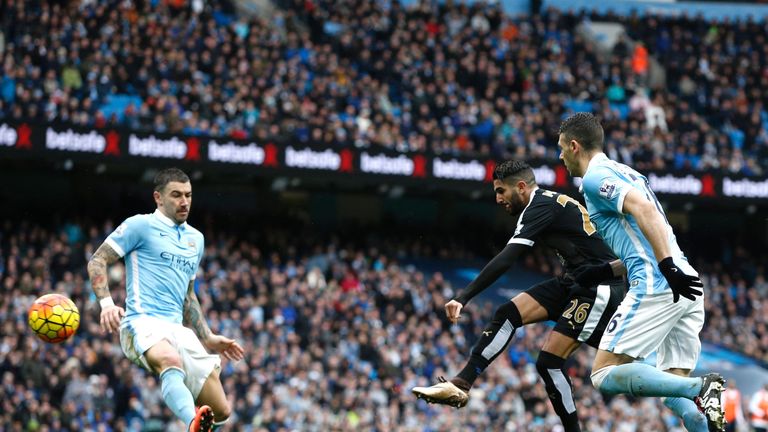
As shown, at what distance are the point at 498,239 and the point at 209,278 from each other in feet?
34.3

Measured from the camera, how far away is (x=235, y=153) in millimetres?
26219

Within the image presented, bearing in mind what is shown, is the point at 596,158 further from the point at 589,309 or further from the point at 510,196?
the point at 589,309

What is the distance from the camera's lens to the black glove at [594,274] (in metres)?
9.01

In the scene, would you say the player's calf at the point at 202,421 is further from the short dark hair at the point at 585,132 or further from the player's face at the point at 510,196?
the short dark hair at the point at 585,132

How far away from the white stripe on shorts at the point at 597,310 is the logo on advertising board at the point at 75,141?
17634mm

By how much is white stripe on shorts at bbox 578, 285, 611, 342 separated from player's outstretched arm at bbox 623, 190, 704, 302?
4.92ft

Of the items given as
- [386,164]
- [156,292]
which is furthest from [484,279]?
[386,164]

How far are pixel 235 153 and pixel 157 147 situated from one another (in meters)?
1.79

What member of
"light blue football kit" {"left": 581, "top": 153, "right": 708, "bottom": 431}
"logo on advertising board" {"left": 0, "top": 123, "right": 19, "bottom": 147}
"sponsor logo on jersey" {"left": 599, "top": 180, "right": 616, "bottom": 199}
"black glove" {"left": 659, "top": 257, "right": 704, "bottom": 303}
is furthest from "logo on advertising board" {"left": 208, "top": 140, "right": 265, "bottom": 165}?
"black glove" {"left": 659, "top": 257, "right": 704, "bottom": 303}

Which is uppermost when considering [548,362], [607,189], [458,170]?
[458,170]

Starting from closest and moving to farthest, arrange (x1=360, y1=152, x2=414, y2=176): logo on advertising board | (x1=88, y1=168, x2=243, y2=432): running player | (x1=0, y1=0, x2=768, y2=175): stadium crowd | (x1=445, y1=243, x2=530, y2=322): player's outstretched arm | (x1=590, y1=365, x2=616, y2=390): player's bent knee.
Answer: (x1=590, y1=365, x2=616, y2=390): player's bent knee → (x1=445, y1=243, x2=530, y2=322): player's outstretched arm → (x1=88, y1=168, x2=243, y2=432): running player → (x1=0, y1=0, x2=768, y2=175): stadium crowd → (x1=360, y1=152, x2=414, y2=176): logo on advertising board

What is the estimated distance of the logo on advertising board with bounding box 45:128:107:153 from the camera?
80.7 ft

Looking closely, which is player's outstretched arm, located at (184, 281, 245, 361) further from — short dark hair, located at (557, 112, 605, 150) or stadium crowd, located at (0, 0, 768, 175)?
stadium crowd, located at (0, 0, 768, 175)

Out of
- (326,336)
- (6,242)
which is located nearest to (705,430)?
(326,336)
